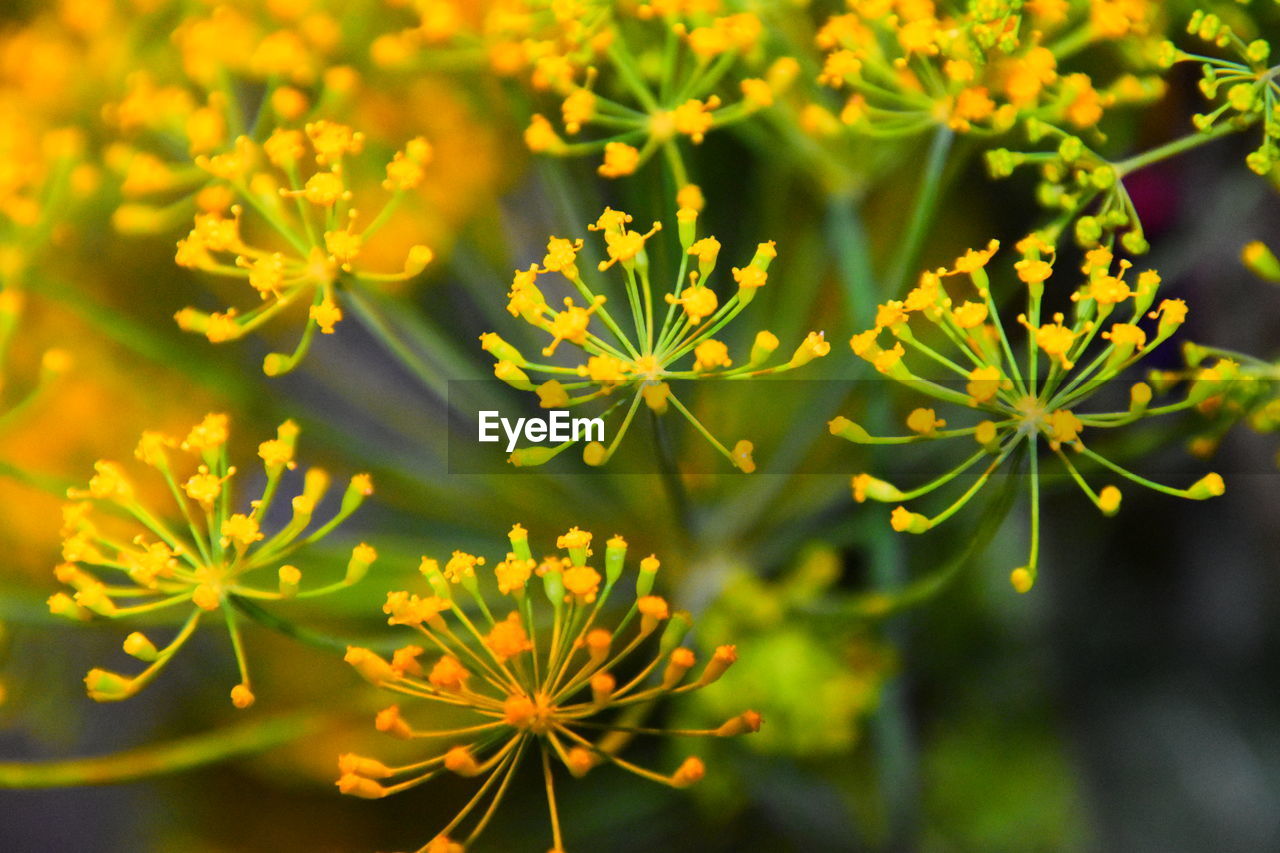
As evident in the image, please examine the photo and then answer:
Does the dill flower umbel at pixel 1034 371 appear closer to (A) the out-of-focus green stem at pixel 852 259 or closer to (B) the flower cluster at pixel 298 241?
(A) the out-of-focus green stem at pixel 852 259

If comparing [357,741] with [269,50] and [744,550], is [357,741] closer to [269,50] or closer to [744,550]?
[744,550]

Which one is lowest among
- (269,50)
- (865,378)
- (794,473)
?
(865,378)

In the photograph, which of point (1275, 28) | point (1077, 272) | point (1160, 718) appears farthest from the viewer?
point (1160, 718)

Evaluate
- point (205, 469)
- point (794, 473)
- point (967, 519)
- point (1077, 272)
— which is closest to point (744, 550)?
point (794, 473)

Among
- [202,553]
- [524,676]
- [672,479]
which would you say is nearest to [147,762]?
[202,553]

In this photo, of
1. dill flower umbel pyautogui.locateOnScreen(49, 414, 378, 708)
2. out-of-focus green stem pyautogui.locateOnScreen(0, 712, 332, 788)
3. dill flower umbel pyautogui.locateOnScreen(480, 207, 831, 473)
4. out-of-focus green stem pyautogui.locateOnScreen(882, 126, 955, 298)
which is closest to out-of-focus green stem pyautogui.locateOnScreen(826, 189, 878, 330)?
out-of-focus green stem pyautogui.locateOnScreen(882, 126, 955, 298)

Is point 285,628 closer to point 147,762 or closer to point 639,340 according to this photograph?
point 147,762
